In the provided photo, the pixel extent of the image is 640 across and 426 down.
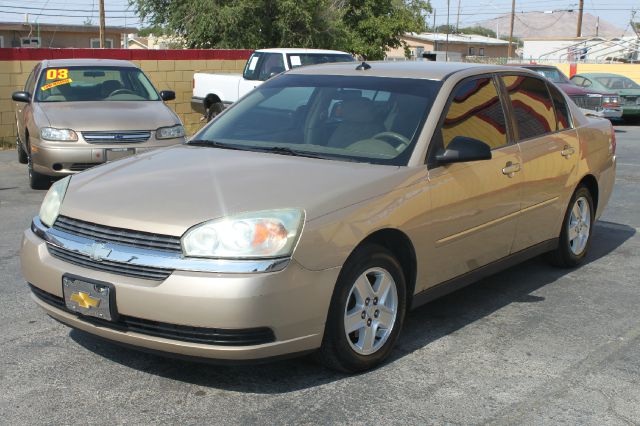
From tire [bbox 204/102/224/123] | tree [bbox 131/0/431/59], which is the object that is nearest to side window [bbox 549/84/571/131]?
tire [bbox 204/102/224/123]

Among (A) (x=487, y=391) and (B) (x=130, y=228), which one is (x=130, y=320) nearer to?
(B) (x=130, y=228)

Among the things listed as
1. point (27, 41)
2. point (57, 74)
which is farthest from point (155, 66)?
point (27, 41)

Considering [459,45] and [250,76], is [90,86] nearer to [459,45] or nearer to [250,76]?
[250,76]

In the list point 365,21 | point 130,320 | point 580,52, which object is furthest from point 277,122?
point 580,52

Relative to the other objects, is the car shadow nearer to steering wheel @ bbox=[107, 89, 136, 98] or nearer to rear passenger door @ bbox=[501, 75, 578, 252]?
A: rear passenger door @ bbox=[501, 75, 578, 252]

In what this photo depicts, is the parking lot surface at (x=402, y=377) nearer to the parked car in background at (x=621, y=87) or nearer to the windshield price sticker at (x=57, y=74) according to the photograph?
the windshield price sticker at (x=57, y=74)

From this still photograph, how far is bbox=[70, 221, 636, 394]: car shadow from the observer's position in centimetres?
429

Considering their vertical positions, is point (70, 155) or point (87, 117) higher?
point (87, 117)

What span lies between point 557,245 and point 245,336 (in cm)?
344

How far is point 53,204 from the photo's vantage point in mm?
4527

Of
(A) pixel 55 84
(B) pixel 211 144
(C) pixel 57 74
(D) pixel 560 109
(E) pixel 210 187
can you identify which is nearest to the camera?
(E) pixel 210 187

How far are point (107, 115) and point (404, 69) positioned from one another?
18.3 ft

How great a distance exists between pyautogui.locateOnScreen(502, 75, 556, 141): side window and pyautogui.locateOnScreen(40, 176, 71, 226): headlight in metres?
3.08

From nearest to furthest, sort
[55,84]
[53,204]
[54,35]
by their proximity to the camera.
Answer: [53,204]
[55,84]
[54,35]
